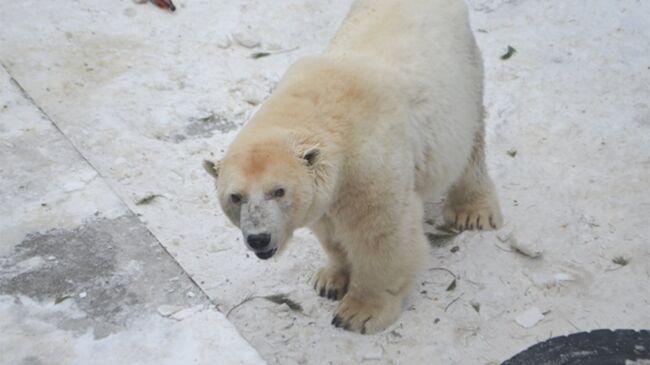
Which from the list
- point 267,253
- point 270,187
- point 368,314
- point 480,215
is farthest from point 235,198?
point 480,215

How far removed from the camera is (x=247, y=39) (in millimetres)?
6957

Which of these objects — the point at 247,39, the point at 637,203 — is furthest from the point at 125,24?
the point at 637,203

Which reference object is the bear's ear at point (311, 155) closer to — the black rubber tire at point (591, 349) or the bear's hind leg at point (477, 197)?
the black rubber tire at point (591, 349)

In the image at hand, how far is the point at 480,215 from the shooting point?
16.5 feet

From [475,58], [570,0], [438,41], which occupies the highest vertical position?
[438,41]

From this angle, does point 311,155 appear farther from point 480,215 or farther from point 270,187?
point 480,215

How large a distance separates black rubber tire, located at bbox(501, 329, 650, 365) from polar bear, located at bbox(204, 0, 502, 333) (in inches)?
31.1

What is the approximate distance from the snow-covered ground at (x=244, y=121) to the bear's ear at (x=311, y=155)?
77 cm

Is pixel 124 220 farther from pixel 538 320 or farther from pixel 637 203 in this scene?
pixel 637 203

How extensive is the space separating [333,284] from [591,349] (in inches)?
58.9

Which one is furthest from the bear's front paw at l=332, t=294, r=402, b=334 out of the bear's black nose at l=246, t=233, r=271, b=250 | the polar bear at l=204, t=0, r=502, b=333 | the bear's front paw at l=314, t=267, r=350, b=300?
the bear's black nose at l=246, t=233, r=271, b=250

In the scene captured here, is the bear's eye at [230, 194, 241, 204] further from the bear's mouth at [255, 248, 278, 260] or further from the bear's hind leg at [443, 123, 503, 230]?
the bear's hind leg at [443, 123, 503, 230]

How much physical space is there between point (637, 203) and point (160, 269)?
317 cm

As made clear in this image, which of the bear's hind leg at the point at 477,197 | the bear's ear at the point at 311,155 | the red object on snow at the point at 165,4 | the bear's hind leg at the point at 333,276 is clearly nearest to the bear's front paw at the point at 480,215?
the bear's hind leg at the point at 477,197
